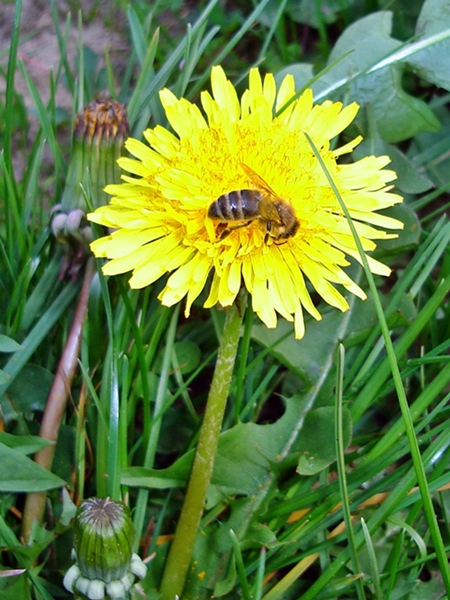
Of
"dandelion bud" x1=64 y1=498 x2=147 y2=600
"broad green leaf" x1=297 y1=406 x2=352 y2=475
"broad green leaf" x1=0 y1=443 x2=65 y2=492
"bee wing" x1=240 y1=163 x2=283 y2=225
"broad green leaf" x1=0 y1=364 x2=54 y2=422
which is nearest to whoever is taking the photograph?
"dandelion bud" x1=64 y1=498 x2=147 y2=600

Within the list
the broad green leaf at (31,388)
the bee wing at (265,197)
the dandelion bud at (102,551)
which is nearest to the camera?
the dandelion bud at (102,551)

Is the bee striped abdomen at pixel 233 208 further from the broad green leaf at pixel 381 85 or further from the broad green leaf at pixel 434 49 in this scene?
the broad green leaf at pixel 434 49

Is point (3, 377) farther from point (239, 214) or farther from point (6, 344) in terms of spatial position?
point (239, 214)

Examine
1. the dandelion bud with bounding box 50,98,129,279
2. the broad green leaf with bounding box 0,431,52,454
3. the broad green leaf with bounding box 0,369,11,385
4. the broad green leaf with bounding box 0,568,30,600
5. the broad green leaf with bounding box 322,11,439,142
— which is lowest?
the broad green leaf with bounding box 0,568,30,600

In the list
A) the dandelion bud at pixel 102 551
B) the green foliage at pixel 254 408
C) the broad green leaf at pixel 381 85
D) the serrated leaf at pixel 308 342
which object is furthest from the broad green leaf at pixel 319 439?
the broad green leaf at pixel 381 85

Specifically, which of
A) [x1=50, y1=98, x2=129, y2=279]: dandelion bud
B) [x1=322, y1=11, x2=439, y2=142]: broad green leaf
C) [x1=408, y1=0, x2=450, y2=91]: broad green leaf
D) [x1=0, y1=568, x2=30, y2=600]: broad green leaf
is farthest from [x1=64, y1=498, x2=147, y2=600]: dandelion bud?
[x1=408, y1=0, x2=450, y2=91]: broad green leaf

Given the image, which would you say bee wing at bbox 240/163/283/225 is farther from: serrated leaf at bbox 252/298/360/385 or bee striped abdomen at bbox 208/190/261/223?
serrated leaf at bbox 252/298/360/385
